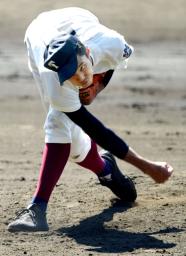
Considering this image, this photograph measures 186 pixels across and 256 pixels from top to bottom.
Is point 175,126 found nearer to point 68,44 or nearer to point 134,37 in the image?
point 68,44

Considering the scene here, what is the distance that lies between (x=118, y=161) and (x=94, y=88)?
8.94ft

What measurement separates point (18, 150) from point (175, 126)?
1.96 metres

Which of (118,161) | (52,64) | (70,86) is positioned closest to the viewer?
(52,64)

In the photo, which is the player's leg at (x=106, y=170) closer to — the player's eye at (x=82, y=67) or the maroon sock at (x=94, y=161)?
the maroon sock at (x=94, y=161)

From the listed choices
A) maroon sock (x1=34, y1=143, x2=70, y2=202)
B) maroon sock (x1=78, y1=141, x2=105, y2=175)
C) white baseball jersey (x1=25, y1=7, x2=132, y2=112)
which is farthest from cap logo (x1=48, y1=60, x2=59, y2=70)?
maroon sock (x1=78, y1=141, x2=105, y2=175)

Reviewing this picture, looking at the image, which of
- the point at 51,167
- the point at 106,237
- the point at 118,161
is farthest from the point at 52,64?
the point at 118,161

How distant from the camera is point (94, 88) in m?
6.17

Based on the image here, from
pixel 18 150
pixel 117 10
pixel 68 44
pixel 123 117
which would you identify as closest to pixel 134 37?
pixel 117 10

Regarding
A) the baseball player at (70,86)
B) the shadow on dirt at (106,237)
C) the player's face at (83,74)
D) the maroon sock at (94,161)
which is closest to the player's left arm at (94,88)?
the baseball player at (70,86)

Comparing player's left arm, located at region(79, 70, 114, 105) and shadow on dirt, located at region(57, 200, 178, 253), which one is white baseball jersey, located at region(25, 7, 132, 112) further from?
shadow on dirt, located at region(57, 200, 178, 253)

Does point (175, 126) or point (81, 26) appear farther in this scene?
point (175, 126)

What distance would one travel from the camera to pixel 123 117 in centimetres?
1122

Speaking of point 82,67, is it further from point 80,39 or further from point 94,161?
point 94,161

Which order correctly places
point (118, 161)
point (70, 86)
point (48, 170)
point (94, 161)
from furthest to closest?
point (118, 161) → point (94, 161) → point (48, 170) → point (70, 86)
